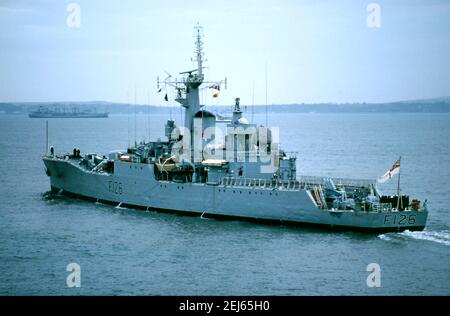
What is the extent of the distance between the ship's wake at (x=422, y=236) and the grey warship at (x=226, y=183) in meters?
0.43

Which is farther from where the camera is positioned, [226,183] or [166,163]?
[166,163]

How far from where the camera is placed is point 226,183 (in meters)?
36.4

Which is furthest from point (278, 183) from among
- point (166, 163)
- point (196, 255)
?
point (196, 255)

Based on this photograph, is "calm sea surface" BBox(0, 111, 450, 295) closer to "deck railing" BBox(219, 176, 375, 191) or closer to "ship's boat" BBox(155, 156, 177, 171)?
"deck railing" BBox(219, 176, 375, 191)

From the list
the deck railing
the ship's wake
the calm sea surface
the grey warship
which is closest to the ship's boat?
the grey warship

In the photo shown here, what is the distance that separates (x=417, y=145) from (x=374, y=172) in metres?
37.7

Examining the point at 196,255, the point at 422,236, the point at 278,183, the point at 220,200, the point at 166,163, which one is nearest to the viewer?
the point at 196,255

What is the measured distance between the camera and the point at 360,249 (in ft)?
98.7

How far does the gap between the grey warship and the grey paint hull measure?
0.05m

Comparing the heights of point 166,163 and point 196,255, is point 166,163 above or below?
above

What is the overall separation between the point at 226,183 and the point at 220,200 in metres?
1.08

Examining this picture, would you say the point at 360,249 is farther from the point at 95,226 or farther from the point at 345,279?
the point at 95,226

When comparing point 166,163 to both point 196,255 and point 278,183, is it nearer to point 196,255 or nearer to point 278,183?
point 278,183
